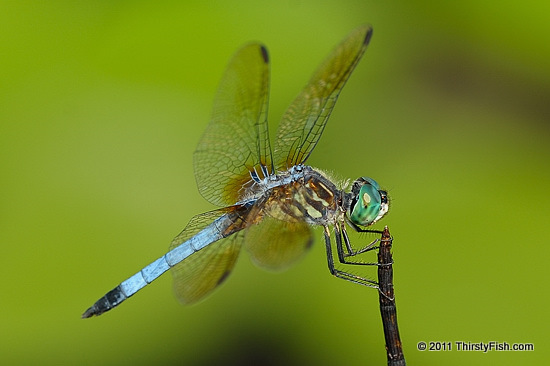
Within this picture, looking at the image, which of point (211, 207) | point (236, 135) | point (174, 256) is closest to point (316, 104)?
point (236, 135)

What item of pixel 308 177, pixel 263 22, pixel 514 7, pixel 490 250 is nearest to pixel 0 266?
pixel 308 177

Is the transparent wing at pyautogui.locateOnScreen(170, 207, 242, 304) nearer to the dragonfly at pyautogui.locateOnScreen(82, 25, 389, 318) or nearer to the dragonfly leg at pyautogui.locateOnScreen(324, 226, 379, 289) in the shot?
the dragonfly at pyautogui.locateOnScreen(82, 25, 389, 318)

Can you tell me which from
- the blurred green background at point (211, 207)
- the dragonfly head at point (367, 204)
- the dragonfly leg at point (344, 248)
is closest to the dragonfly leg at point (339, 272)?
the dragonfly leg at point (344, 248)

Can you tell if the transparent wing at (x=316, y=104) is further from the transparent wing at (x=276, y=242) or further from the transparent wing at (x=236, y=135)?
the transparent wing at (x=276, y=242)

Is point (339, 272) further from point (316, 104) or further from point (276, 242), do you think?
point (316, 104)

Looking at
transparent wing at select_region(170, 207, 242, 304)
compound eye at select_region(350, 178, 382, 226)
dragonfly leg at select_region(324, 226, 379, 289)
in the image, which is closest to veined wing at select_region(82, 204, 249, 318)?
transparent wing at select_region(170, 207, 242, 304)

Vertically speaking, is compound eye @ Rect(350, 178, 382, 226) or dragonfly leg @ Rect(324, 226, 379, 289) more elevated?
compound eye @ Rect(350, 178, 382, 226)
